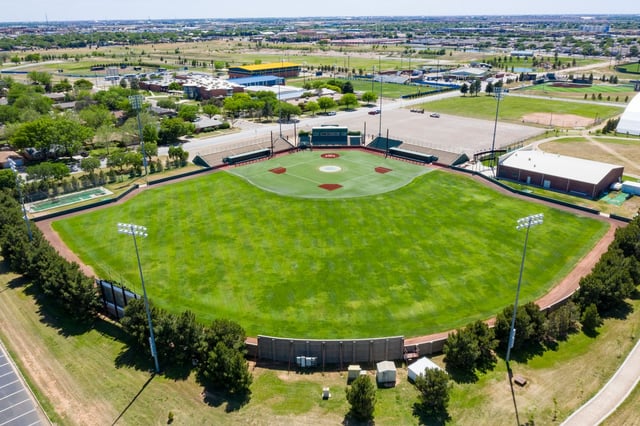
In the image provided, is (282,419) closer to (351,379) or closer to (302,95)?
(351,379)

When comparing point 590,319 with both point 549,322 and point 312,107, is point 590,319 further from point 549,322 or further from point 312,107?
point 312,107

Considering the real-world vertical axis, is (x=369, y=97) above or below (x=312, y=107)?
above

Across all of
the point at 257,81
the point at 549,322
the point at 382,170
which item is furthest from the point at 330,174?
the point at 257,81

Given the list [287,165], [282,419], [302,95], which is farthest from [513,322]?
[302,95]

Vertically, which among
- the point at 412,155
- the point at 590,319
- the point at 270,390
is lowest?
the point at 270,390

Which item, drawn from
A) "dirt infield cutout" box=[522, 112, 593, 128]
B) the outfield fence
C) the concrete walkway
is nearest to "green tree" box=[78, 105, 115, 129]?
the outfield fence

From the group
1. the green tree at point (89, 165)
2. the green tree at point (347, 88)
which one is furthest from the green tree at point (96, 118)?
the green tree at point (347, 88)

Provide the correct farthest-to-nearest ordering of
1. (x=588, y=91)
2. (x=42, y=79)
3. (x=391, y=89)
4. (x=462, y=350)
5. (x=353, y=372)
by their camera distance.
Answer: (x=391, y=89), (x=42, y=79), (x=588, y=91), (x=462, y=350), (x=353, y=372)

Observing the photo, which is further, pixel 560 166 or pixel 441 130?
pixel 441 130
